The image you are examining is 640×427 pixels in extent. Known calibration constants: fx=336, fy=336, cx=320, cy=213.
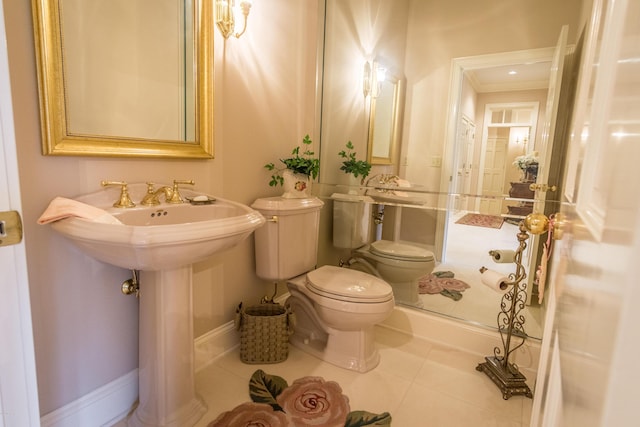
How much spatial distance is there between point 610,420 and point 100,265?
1.47 m

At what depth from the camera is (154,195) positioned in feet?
4.39

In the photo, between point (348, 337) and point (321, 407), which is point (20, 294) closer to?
point (321, 407)

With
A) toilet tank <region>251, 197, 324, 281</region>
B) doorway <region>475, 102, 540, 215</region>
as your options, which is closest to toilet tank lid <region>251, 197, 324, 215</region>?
toilet tank <region>251, 197, 324, 281</region>

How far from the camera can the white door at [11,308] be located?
538mm

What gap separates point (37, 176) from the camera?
3.55 feet

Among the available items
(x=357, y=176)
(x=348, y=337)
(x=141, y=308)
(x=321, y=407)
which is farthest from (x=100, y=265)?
(x=357, y=176)

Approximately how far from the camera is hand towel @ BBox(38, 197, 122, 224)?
101 cm

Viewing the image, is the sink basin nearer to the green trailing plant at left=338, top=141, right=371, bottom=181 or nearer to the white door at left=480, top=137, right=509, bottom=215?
the green trailing plant at left=338, top=141, right=371, bottom=181

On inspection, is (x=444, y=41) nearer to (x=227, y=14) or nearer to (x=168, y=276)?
(x=227, y=14)

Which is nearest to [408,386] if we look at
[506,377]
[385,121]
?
[506,377]

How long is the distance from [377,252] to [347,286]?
723 millimetres

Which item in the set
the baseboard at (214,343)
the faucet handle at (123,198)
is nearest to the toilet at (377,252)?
the baseboard at (214,343)

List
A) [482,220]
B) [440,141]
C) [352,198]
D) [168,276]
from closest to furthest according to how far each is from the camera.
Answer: [168,276]
[482,220]
[352,198]
[440,141]

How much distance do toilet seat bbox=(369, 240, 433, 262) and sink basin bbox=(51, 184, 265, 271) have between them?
1.39 m
